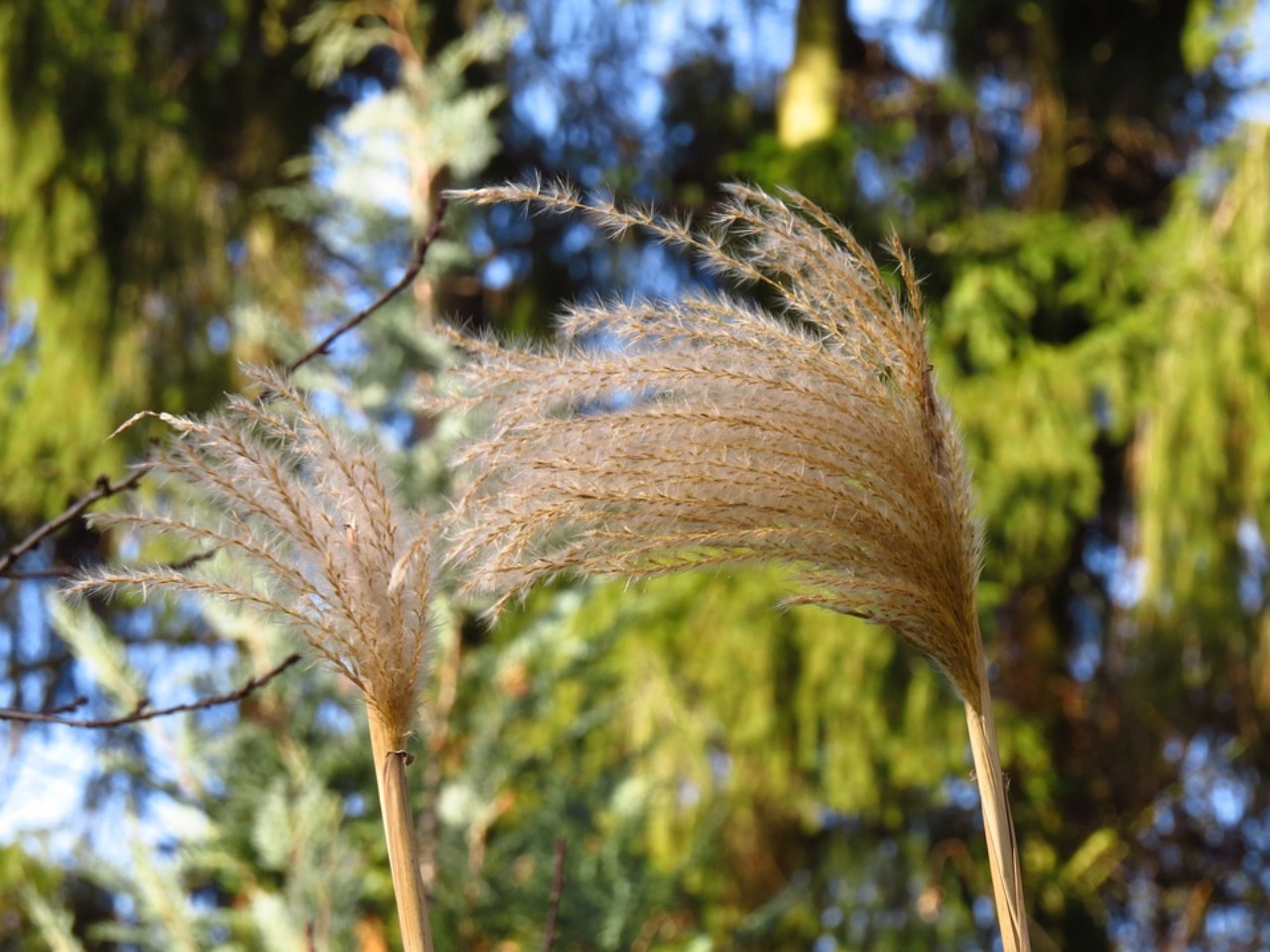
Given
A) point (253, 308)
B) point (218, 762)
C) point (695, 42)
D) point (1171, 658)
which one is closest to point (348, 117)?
point (253, 308)

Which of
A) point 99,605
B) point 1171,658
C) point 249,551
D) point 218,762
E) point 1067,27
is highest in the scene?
point 1067,27

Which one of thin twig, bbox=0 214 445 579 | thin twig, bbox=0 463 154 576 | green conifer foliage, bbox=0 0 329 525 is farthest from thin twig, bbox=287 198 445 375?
green conifer foliage, bbox=0 0 329 525

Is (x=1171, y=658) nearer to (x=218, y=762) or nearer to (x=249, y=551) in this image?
(x=218, y=762)

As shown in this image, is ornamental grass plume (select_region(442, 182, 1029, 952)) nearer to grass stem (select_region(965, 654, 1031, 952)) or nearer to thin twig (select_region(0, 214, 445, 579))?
grass stem (select_region(965, 654, 1031, 952))

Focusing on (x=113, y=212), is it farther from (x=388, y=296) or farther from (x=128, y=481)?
(x=388, y=296)

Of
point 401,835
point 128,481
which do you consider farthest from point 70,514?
point 401,835

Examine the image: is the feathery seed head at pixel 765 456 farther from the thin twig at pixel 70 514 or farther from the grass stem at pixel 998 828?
the thin twig at pixel 70 514

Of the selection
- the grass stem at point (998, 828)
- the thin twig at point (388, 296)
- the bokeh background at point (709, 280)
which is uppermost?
the bokeh background at point (709, 280)

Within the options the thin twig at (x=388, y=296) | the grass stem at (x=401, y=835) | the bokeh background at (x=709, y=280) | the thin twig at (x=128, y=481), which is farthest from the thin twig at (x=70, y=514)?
the bokeh background at (x=709, y=280)
